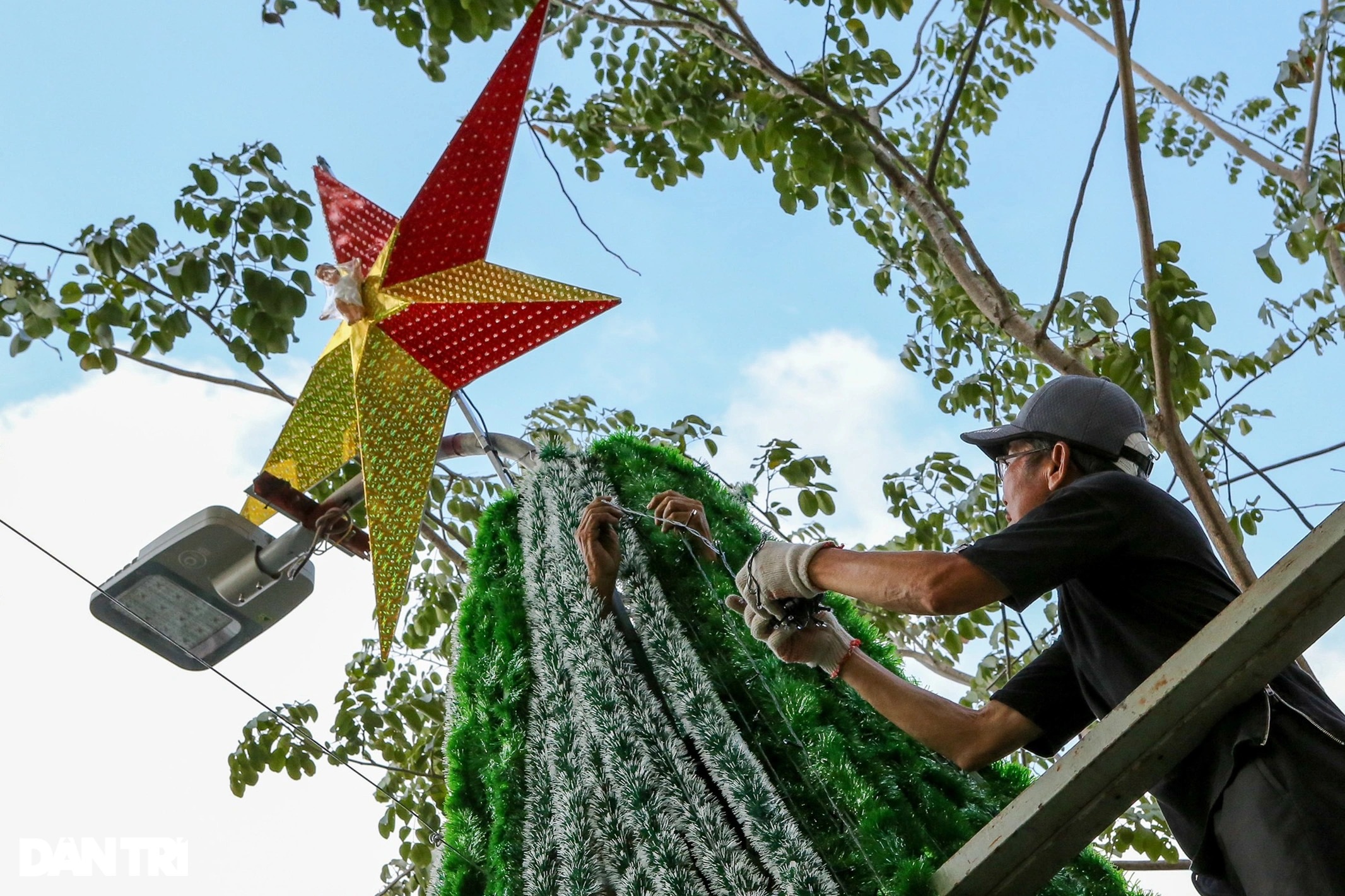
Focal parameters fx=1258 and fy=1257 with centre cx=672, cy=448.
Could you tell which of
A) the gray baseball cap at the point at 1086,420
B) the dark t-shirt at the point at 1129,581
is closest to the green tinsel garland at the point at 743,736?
the dark t-shirt at the point at 1129,581

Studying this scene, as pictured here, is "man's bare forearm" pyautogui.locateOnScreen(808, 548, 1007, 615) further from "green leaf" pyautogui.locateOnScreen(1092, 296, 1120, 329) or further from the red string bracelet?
"green leaf" pyautogui.locateOnScreen(1092, 296, 1120, 329)

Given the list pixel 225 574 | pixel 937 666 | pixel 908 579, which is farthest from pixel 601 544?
pixel 937 666

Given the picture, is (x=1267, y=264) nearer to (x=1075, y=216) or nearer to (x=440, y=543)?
(x=1075, y=216)

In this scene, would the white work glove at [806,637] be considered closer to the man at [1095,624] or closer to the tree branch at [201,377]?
the man at [1095,624]

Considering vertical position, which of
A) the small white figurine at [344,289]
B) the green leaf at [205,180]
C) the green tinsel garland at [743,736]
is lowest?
the green tinsel garland at [743,736]

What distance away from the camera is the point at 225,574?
288cm

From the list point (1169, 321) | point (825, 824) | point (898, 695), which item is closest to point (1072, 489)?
point (898, 695)

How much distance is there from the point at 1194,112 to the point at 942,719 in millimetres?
3796

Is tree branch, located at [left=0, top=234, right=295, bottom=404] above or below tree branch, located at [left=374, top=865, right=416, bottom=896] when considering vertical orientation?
above

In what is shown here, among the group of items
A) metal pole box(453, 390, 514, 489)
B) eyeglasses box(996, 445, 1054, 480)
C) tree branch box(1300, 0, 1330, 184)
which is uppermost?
tree branch box(1300, 0, 1330, 184)

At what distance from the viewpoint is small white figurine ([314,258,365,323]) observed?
2.76m

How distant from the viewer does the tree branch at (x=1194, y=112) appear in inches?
186

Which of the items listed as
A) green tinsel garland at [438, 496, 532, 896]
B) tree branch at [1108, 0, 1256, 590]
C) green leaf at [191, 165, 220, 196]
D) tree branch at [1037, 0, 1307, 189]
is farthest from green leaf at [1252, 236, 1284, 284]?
green leaf at [191, 165, 220, 196]

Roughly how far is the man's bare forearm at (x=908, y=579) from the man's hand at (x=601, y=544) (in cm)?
45
